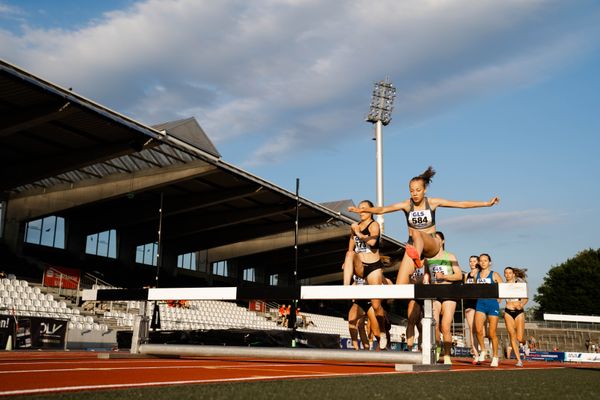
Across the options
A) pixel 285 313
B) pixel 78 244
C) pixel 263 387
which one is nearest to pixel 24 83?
pixel 263 387

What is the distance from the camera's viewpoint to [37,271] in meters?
33.0

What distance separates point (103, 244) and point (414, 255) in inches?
1475

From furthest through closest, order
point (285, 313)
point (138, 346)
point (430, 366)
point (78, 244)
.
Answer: point (285, 313), point (78, 244), point (138, 346), point (430, 366)

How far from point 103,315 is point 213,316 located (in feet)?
32.6

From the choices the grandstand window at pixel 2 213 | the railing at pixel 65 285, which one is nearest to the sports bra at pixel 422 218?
the railing at pixel 65 285

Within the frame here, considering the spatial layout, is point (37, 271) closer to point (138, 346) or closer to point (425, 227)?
point (138, 346)

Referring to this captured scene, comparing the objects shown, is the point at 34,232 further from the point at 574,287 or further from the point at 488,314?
the point at 574,287

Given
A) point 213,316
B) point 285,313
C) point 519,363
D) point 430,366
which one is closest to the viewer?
point 430,366

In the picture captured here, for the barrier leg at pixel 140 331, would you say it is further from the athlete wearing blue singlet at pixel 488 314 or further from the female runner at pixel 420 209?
the athlete wearing blue singlet at pixel 488 314

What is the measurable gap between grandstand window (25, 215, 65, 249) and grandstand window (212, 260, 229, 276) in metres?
15.8

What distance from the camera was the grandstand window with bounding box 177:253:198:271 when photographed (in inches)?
1922

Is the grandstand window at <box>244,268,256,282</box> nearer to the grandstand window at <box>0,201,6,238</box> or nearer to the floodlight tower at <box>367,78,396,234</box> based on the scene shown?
the floodlight tower at <box>367,78,396,234</box>

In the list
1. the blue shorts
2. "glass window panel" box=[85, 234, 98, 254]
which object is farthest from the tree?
the blue shorts

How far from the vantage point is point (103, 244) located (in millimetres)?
41938
